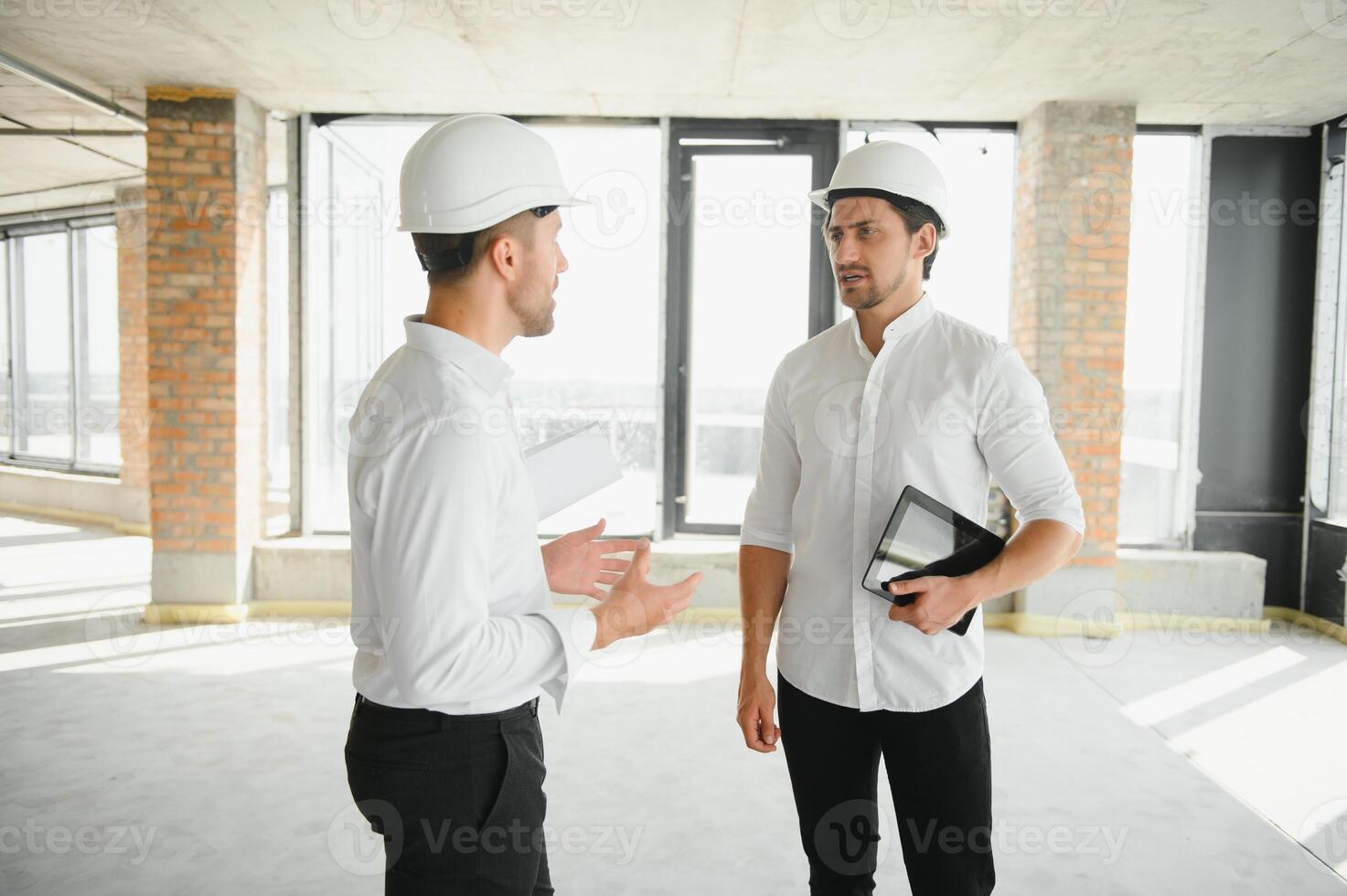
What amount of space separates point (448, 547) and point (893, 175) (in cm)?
121

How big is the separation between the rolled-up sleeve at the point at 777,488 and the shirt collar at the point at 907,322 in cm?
20

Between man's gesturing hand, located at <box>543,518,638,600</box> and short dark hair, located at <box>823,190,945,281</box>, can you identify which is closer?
man's gesturing hand, located at <box>543,518,638,600</box>

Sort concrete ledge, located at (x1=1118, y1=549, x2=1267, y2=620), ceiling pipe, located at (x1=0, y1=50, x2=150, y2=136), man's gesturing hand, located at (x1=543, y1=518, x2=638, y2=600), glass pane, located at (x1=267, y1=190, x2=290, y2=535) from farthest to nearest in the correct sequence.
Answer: glass pane, located at (x1=267, y1=190, x2=290, y2=535) < concrete ledge, located at (x1=1118, y1=549, x2=1267, y2=620) < ceiling pipe, located at (x1=0, y1=50, x2=150, y2=136) < man's gesturing hand, located at (x1=543, y1=518, x2=638, y2=600)

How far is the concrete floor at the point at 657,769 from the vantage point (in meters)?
2.86

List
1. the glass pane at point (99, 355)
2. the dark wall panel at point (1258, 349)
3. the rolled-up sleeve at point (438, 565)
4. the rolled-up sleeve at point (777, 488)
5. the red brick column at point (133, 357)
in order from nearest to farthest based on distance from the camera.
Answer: the rolled-up sleeve at point (438, 565), the rolled-up sleeve at point (777, 488), the dark wall panel at point (1258, 349), the red brick column at point (133, 357), the glass pane at point (99, 355)

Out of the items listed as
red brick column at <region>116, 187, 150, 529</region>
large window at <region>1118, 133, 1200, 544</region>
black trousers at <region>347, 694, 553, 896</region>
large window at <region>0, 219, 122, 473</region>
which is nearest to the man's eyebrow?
black trousers at <region>347, 694, 553, 896</region>

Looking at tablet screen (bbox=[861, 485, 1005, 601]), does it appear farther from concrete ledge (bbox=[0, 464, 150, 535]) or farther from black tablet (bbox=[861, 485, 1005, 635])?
concrete ledge (bbox=[0, 464, 150, 535])

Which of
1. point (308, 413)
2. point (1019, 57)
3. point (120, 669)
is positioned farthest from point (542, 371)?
point (1019, 57)

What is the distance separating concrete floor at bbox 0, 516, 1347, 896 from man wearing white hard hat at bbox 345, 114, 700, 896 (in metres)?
1.70

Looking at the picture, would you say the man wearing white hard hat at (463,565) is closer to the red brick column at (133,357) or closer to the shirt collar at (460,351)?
the shirt collar at (460,351)

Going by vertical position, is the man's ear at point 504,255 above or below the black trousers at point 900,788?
above

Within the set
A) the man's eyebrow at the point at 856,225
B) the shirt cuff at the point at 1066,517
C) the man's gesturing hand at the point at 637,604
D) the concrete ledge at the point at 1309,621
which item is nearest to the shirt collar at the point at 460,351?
the man's gesturing hand at the point at 637,604

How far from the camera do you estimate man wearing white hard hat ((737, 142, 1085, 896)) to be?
1685 mm

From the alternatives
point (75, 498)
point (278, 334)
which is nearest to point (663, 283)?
point (278, 334)
